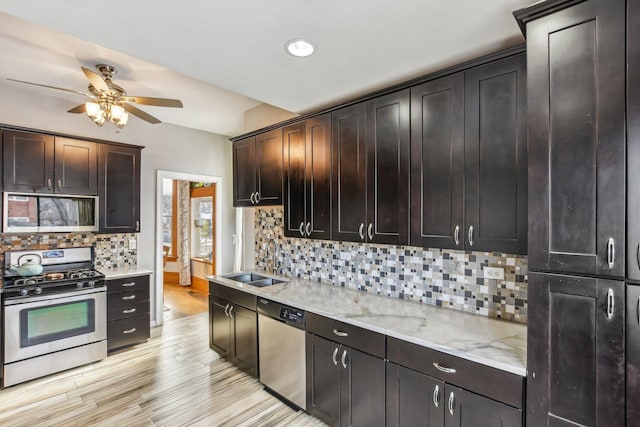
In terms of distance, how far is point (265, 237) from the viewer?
3906 mm

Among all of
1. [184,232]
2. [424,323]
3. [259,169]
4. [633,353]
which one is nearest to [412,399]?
[424,323]

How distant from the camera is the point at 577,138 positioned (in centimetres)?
129

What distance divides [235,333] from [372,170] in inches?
86.0

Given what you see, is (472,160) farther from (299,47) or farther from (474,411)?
(474,411)

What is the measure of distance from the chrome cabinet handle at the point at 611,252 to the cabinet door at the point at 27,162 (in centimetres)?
464

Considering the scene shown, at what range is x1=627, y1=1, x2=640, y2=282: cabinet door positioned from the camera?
3.78 feet

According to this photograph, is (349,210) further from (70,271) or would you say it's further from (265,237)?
(70,271)

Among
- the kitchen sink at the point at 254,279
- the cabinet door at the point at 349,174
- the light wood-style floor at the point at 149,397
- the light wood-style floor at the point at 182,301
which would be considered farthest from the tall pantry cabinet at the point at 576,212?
the light wood-style floor at the point at 182,301

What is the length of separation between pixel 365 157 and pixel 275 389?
85.5 inches

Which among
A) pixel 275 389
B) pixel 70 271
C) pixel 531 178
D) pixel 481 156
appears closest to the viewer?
pixel 531 178

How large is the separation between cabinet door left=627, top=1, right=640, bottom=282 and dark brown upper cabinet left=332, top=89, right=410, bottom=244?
1138 mm

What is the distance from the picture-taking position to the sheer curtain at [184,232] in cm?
695

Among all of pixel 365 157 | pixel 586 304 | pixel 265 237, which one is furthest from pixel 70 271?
pixel 586 304

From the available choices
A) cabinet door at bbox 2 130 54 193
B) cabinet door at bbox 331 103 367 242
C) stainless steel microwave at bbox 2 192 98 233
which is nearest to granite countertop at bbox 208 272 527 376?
cabinet door at bbox 331 103 367 242
